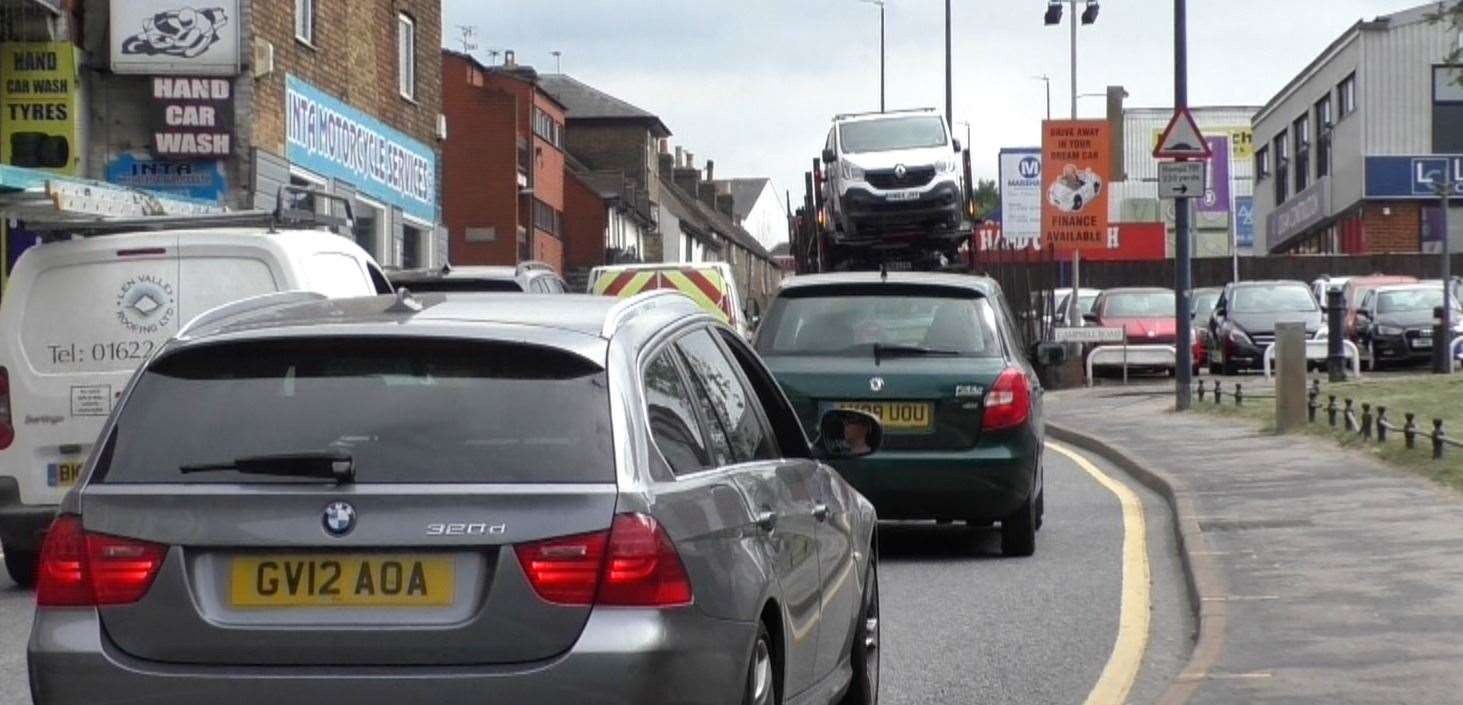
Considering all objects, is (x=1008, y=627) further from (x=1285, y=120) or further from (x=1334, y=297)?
(x=1285, y=120)

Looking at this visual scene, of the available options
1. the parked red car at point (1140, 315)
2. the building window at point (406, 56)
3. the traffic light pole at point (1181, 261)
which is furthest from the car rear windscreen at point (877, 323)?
the building window at point (406, 56)

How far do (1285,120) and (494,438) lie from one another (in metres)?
79.7

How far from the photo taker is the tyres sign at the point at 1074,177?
120 feet

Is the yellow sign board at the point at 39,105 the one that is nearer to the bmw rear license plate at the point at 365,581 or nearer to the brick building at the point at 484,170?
the bmw rear license plate at the point at 365,581

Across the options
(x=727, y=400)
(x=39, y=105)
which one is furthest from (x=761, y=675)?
(x=39, y=105)

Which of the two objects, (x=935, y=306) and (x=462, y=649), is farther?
(x=935, y=306)

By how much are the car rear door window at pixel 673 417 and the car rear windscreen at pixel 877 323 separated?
716 centimetres

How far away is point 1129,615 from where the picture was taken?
10.8 metres

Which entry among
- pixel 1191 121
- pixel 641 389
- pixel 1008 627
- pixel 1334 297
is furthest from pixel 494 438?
pixel 1334 297

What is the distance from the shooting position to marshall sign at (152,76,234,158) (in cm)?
2788

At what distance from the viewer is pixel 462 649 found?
5066 millimetres

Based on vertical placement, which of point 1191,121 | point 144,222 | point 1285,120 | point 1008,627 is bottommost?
point 1008,627

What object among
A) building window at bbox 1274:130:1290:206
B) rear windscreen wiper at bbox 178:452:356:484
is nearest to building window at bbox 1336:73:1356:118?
building window at bbox 1274:130:1290:206

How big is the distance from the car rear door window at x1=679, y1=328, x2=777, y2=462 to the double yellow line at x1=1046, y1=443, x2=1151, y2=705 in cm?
226
